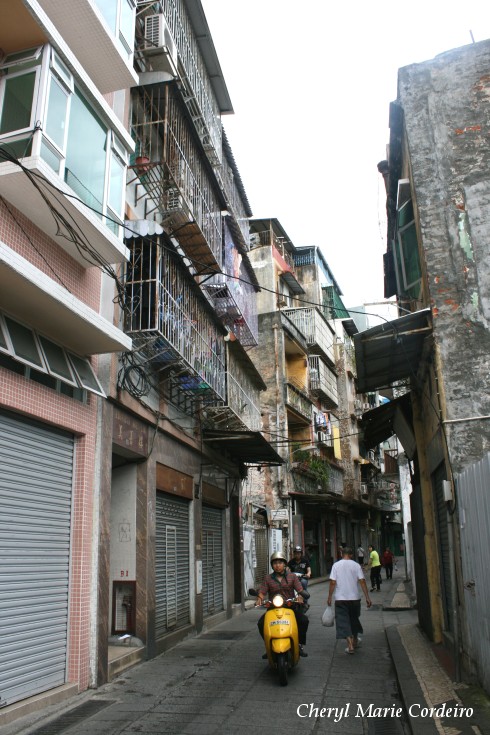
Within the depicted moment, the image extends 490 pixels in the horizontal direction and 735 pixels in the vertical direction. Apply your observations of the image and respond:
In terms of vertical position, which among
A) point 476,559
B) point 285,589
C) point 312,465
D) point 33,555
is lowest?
point 285,589

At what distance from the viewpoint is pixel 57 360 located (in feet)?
25.7

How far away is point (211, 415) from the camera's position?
15.0m

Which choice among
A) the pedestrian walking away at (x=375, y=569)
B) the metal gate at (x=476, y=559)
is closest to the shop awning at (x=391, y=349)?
the metal gate at (x=476, y=559)

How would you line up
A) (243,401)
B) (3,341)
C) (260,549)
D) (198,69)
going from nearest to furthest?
(3,341), (198,69), (243,401), (260,549)

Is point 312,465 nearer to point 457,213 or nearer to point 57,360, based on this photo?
point 457,213

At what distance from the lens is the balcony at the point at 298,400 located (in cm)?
2777

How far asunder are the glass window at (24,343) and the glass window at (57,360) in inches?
7.4

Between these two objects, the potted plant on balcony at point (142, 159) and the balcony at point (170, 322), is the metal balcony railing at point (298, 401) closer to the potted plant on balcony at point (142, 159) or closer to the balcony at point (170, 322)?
the balcony at point (170, 322)

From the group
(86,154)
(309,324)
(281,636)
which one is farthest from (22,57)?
(309,324)

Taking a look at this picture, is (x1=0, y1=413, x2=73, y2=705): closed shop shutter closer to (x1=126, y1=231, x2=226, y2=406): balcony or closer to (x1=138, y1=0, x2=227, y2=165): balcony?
(x1=126, y1=231, x2=226, y2=406): balcony

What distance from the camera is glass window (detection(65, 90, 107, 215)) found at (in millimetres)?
7723

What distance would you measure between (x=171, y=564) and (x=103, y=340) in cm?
569

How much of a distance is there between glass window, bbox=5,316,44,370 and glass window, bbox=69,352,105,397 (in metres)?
0.88

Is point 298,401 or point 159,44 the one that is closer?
point 159,44
